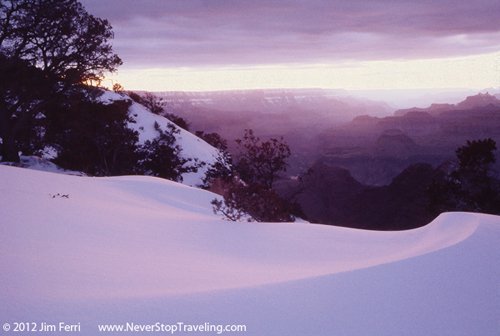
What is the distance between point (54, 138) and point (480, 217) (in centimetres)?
2834

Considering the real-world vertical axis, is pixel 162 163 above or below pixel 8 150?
below

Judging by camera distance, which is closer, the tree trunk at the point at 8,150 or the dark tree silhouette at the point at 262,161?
the tree trunk at the point at 8,150

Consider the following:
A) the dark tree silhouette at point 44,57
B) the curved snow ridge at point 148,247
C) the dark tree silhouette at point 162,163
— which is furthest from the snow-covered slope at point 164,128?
the curved snow ridge at point 148,247

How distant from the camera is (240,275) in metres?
4.66

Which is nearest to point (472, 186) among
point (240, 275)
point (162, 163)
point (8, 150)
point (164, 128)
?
point (240, 275)

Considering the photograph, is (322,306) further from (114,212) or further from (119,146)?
(119,146)

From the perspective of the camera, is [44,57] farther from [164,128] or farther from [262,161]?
[164,128]

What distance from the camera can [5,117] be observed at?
19812 mm

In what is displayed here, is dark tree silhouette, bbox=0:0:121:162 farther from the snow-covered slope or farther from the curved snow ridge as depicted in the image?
the snow-covered slope

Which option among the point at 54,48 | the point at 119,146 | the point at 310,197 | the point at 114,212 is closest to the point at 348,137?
the point at 310,197

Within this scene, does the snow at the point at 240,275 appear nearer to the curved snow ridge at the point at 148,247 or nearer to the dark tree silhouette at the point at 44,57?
the curved snow ridge at the point at 148,247

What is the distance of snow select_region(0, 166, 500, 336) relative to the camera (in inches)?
133

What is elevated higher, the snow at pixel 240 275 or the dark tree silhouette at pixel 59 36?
the dark tree silhouette at pixel 59 36

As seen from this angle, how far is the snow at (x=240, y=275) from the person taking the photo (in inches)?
133
